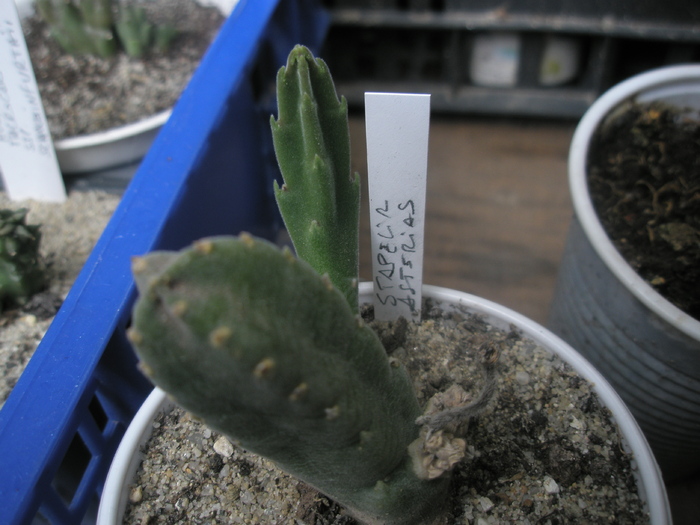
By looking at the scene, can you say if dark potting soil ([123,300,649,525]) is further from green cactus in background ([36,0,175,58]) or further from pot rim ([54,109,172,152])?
green cactus in background ([36,0,175,58])

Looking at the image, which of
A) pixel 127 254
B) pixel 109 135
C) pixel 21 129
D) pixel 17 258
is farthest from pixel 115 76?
pixel 127 254

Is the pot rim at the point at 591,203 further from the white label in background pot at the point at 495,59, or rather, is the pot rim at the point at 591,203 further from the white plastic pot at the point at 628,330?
the white label in background pot at the point at 495,59

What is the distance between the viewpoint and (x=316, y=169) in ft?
2.11

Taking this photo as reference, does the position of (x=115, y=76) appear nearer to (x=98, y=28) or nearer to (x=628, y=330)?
(x=98, y=28)

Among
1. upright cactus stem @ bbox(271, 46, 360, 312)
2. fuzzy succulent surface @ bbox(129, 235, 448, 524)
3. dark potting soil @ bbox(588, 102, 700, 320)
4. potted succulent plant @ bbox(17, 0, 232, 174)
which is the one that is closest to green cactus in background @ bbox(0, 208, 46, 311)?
potted succulent plant @ bbox(17, 0, 232, 174)

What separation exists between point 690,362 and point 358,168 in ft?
3.91

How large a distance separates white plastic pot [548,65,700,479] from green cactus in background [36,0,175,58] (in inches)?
42.2

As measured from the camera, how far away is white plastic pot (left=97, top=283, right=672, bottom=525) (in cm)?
68

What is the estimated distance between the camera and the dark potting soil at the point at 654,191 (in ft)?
3.25

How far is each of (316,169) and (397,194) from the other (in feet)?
0.42

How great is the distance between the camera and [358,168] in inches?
73.8

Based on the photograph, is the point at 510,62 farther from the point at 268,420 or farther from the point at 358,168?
the point at 268,420

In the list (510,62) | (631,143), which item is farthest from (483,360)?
(510,62)

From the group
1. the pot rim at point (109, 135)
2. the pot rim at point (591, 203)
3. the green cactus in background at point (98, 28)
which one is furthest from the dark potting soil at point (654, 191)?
the green cactus in background at point (98, 28)
